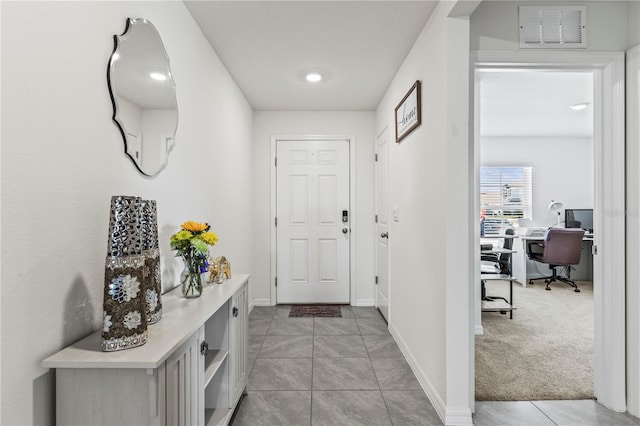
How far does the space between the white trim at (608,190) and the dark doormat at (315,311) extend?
232cm

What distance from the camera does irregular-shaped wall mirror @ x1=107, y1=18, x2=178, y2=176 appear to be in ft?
4.38

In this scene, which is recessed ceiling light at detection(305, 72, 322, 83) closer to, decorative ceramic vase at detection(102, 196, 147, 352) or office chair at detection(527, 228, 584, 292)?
decorative ceramic vase at detection(102, 196, 147, 352)

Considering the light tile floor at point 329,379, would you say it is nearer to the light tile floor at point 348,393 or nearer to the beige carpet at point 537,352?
the light tile floor at point 348,393

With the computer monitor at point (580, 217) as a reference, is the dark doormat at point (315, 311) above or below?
below

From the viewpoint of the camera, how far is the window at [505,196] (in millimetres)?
6012

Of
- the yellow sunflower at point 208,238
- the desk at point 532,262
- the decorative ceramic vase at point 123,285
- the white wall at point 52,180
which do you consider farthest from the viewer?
the desk at point 532,262

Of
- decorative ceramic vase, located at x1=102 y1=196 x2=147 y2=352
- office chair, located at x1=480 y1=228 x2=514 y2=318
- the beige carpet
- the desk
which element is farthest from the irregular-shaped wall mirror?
the desk

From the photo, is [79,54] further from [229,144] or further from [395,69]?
[395,69]

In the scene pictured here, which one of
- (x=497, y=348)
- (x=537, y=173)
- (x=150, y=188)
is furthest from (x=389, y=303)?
(x=537, y=173)

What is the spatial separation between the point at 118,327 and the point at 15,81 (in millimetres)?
726

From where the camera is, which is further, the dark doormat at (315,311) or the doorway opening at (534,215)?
the dark doormat at (315,311)

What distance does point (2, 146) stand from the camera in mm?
854

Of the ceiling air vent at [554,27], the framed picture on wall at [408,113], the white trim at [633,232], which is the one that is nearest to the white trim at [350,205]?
the framed picture on wall at [408,113]

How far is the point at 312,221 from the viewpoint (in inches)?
164
